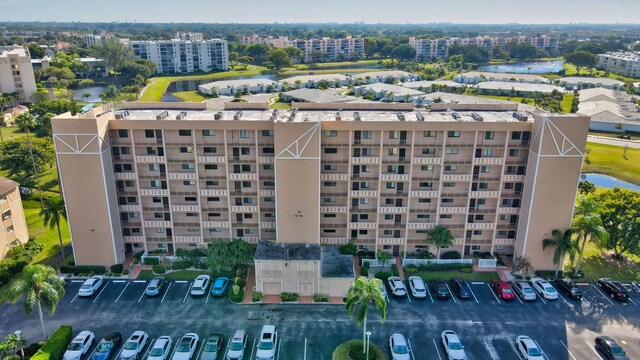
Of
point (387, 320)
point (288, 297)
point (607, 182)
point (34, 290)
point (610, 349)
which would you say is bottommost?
point (607, 182)

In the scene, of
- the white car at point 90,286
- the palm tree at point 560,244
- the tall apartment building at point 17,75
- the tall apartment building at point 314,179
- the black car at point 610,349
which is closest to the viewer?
the black car at point 610,349

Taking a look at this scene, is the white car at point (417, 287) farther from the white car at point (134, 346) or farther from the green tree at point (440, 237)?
the white car at point (134, 346)

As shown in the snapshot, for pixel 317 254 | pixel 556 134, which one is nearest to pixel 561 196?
pixel 556 134

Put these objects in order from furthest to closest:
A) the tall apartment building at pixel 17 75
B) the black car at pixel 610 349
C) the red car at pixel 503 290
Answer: the tall apartment building at pixel 17 75 < the red car at pixel 503 290 < the black car at pixel 610 349

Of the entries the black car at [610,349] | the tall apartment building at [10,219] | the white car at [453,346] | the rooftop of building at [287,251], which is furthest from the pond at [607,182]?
the tall apartment building at [10,219]

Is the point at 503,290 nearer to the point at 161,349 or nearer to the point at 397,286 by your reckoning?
the point at 397,286

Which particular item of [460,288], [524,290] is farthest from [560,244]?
[460,288]

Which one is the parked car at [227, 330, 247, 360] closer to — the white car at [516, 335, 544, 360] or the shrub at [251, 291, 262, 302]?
the shrub at [251, 291, 262, 302]
